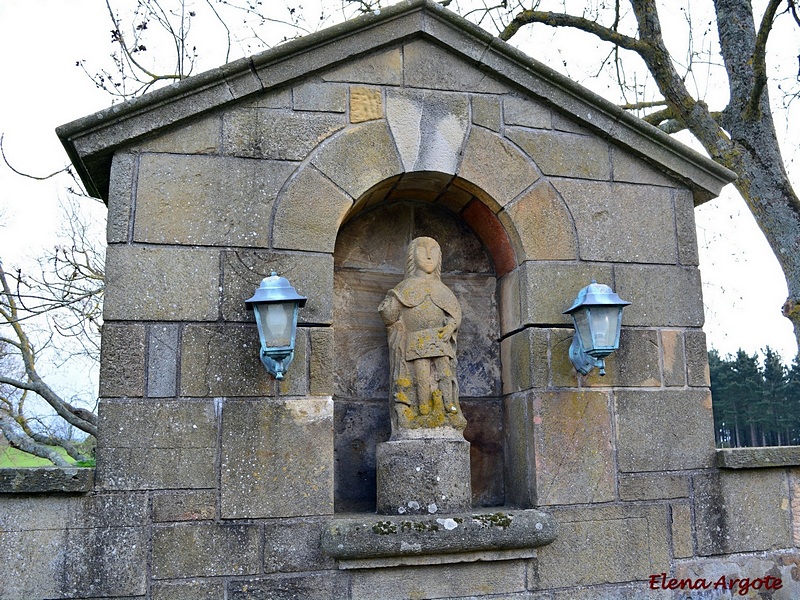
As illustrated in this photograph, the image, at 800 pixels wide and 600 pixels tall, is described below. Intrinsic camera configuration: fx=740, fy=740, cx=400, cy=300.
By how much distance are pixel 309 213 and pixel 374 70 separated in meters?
1.02

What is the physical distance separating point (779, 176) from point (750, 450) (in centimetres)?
Result: 357

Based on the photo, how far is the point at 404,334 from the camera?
14.9ft

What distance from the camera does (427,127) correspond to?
454 cm

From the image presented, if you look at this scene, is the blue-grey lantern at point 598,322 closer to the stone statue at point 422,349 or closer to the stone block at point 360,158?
the stone statue at point 422,349

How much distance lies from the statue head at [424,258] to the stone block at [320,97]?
95 cm

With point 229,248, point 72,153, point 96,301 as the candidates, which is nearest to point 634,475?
point 229,248

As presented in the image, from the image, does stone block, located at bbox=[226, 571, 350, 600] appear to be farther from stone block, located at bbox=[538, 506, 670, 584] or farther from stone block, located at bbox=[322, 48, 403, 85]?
stone block, located at bbox=[322, 48, 403, 85]

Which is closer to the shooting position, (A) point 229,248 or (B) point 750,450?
(A) point 229,248

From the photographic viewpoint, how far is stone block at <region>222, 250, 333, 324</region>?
13.4 feet

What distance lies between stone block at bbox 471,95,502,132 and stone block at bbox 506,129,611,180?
0.35 feet

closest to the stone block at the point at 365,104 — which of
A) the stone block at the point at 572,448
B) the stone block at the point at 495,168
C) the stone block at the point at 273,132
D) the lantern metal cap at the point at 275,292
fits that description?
the stone block at the point at 273,132

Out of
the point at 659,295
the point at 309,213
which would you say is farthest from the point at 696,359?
the point at 309,213

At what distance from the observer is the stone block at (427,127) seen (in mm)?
4480

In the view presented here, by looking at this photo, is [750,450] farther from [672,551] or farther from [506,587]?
[506,587]
